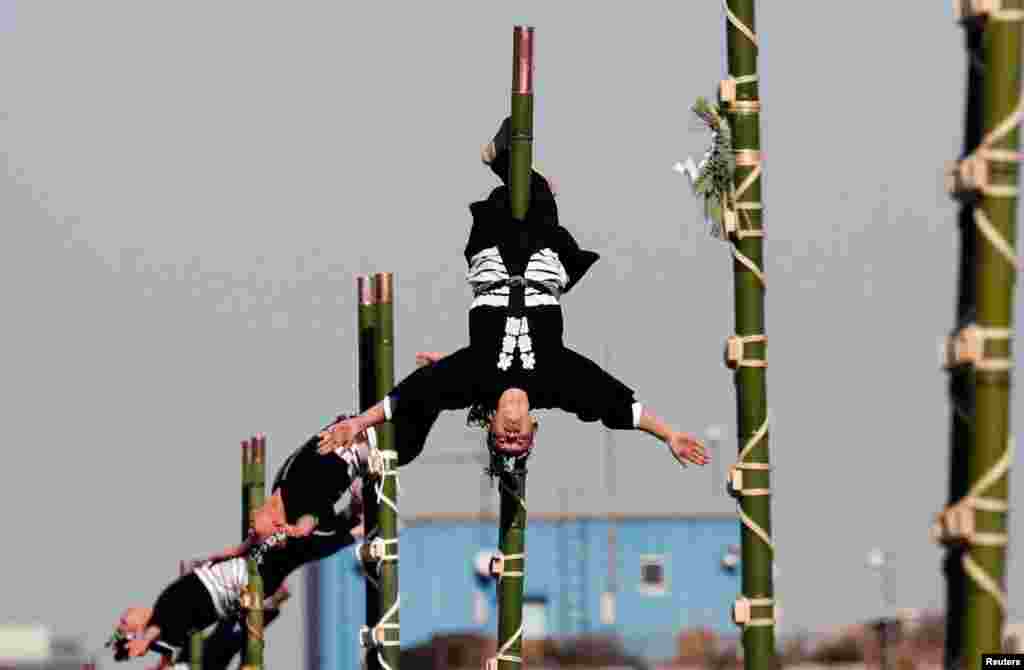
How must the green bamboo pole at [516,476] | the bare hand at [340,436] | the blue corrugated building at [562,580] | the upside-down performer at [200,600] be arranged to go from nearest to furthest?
the bare hand at [340,436] → the green bamboo pole at [516,476] → the upside-down performer at [200,600] → the blue corrugated building at [562,580]

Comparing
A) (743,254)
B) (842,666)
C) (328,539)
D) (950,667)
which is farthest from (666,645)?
(950,667)

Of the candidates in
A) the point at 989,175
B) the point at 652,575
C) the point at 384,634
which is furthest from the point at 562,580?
the point at 989,175

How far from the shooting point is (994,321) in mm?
14273

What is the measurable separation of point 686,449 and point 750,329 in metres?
1.02

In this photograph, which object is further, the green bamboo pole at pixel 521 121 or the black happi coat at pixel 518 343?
the green bamboo pole at pixel 521 121

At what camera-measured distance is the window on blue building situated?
349 ft

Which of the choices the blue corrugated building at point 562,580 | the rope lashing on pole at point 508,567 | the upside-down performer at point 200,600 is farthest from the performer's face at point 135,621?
the blue corrugated building at point 562,580

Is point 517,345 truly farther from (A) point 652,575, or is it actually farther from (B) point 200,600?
(A) point 652,575

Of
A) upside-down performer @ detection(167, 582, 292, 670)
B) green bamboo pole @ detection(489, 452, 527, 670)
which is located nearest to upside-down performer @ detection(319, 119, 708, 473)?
green bamboo pole @ detection(489, 452, 527, 670)

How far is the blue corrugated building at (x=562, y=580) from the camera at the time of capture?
103 m

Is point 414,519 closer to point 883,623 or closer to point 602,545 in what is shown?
point 602,545

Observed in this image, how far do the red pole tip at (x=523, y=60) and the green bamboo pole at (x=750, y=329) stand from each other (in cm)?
170

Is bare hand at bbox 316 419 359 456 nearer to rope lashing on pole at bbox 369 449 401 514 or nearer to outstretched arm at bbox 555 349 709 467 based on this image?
outstretched arm at bbox 555 349 709 467

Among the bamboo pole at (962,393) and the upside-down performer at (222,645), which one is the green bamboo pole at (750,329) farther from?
the upside-down performer at (222,645)
